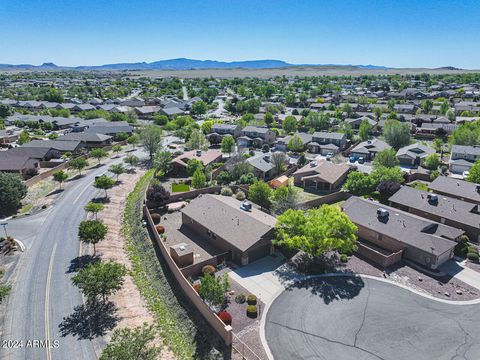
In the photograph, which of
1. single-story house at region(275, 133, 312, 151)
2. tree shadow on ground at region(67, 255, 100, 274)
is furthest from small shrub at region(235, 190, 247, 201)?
single-story house at region(275, 133, 312, 151)

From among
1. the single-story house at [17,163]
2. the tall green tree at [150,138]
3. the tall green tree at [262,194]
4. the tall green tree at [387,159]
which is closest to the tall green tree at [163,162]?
the tall green tree at [150,138]

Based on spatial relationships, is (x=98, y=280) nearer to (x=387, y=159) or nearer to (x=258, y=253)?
(x=258, y=253)

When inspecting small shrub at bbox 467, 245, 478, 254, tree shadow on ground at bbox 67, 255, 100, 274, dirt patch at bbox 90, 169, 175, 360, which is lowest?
dirt patch at bbox 90, 169, 175, 360

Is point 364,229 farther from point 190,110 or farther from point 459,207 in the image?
point 190,110

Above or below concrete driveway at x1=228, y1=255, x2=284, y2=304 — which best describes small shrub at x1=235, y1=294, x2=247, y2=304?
above

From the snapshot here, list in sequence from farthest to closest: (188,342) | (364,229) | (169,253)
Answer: (364,229) < (169,253) < (188,342)

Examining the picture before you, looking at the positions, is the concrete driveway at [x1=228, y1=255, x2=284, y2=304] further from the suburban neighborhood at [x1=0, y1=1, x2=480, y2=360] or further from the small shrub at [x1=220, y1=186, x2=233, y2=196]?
the small shrub at [x1=220, y1=186, x2=233, y2=196]

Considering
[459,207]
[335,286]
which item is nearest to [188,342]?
[335,286]

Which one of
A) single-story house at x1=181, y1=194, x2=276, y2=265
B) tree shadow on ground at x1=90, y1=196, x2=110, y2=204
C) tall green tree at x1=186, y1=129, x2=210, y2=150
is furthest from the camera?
tall green tree at x1=186, y1=129, x2=210, y2=150
